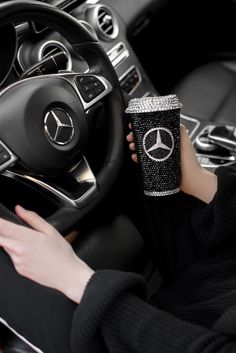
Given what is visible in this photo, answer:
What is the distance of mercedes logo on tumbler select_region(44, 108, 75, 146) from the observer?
0.73m

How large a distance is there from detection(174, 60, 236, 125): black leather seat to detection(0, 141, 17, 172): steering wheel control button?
2.17 feet

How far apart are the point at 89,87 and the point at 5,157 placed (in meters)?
0.19

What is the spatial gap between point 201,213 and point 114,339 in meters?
0.30

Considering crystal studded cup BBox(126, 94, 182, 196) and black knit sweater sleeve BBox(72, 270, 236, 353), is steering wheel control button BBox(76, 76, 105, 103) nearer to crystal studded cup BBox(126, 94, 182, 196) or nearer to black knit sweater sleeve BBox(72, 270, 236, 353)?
crystal studded cup BBox(126, 94, 182, 196)

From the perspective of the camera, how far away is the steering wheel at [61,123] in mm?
702

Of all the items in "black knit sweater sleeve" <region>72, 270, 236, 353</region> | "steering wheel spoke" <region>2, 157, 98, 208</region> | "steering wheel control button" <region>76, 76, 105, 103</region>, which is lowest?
"black knit sweater sleeve" <region>72, 270, 236, 353</region>

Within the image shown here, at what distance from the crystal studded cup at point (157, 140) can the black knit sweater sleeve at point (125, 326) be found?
0.19 metres

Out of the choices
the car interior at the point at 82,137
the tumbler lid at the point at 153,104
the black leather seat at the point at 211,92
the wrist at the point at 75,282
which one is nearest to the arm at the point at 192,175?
the car interior at the point at 82,137

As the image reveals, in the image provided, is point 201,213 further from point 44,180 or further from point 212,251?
point 44,180

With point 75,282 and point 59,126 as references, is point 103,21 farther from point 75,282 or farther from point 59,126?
point 75,282

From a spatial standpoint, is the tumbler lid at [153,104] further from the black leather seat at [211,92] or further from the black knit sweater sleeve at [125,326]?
the black leather seat at [211,92]

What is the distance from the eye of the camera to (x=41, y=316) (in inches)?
25.6

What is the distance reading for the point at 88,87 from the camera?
79 centimetres

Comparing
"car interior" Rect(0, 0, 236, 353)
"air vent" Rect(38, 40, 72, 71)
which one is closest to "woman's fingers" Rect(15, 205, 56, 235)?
"car interior" Rect(0, 0, 236, 353)
